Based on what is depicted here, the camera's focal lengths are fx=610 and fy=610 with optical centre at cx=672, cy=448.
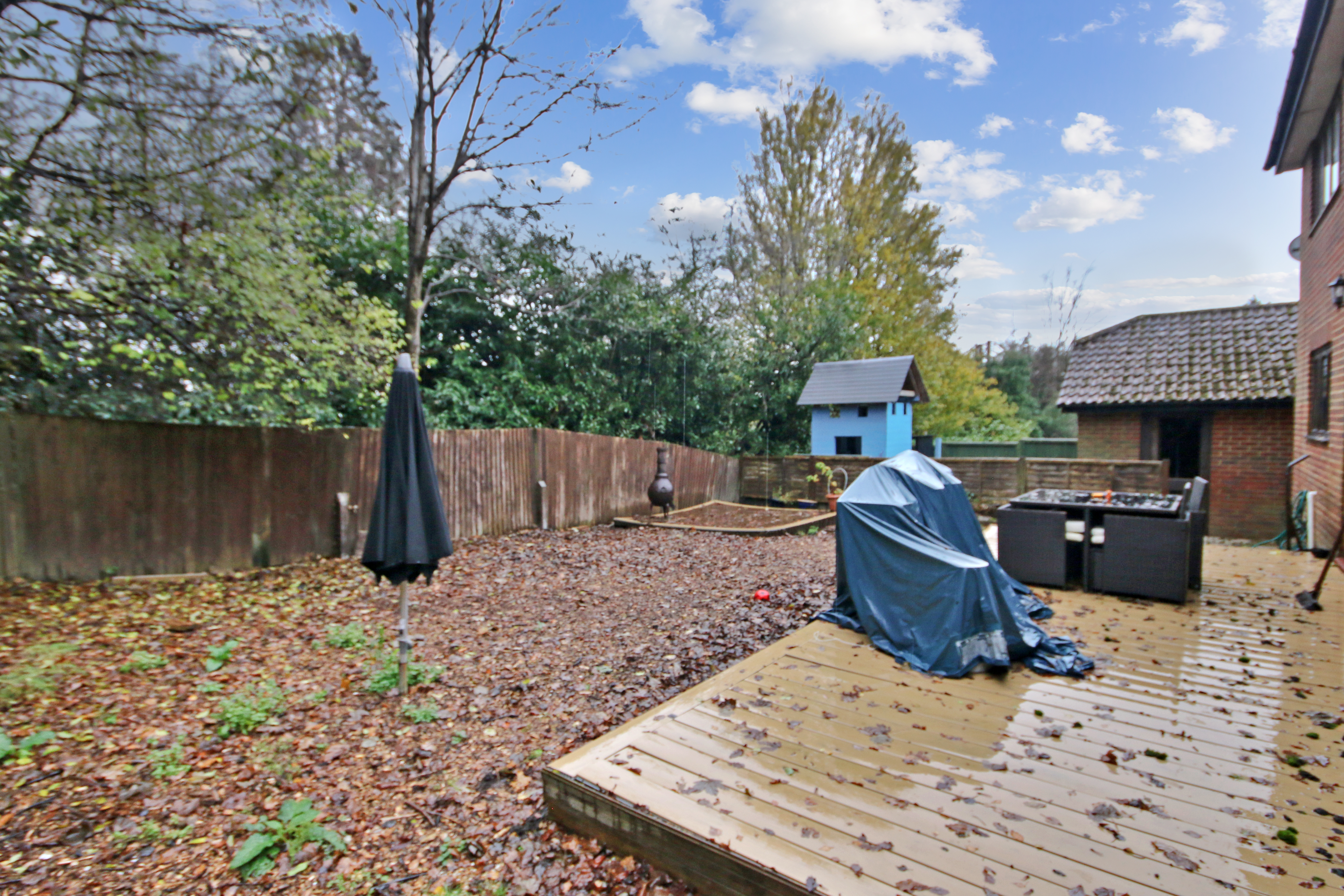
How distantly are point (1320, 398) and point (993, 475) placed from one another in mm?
4840

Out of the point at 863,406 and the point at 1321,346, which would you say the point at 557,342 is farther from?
the point at 1321,346

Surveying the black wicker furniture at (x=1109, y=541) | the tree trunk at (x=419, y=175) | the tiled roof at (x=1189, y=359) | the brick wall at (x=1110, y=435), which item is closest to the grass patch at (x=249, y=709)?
the tree trunk at (x=419, y=175)

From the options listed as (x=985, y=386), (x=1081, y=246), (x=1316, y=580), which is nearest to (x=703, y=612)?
(x=1316, y=580)

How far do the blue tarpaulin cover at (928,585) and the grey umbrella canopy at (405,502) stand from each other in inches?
105

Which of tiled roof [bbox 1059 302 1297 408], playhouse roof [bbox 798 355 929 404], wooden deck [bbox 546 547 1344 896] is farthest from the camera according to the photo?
playhouse roof [bbox 798 355 929 404]

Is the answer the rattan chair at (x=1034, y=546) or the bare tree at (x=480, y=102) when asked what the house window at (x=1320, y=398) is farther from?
the bare tree at (x=480, y=102)

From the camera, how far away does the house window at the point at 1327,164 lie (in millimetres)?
6375

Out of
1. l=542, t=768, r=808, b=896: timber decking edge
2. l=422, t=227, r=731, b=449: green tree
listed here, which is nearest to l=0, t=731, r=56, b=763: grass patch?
l=542, t=768, r=808, b=896: timber decking edge

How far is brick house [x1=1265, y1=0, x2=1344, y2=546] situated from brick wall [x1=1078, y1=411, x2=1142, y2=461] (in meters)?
3.15

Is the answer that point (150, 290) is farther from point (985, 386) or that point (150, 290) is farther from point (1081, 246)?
point (1081, 246)

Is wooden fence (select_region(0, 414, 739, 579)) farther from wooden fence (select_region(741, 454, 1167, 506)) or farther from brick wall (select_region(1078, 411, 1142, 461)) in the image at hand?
A: brick wall (select_region(1078, 411, 1142, 461))

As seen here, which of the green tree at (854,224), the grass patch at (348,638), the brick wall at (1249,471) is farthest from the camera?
the green tree at (854,224)

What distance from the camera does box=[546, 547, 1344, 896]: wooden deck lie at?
1893 millimetres

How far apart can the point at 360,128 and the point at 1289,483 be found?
42.5 ft
